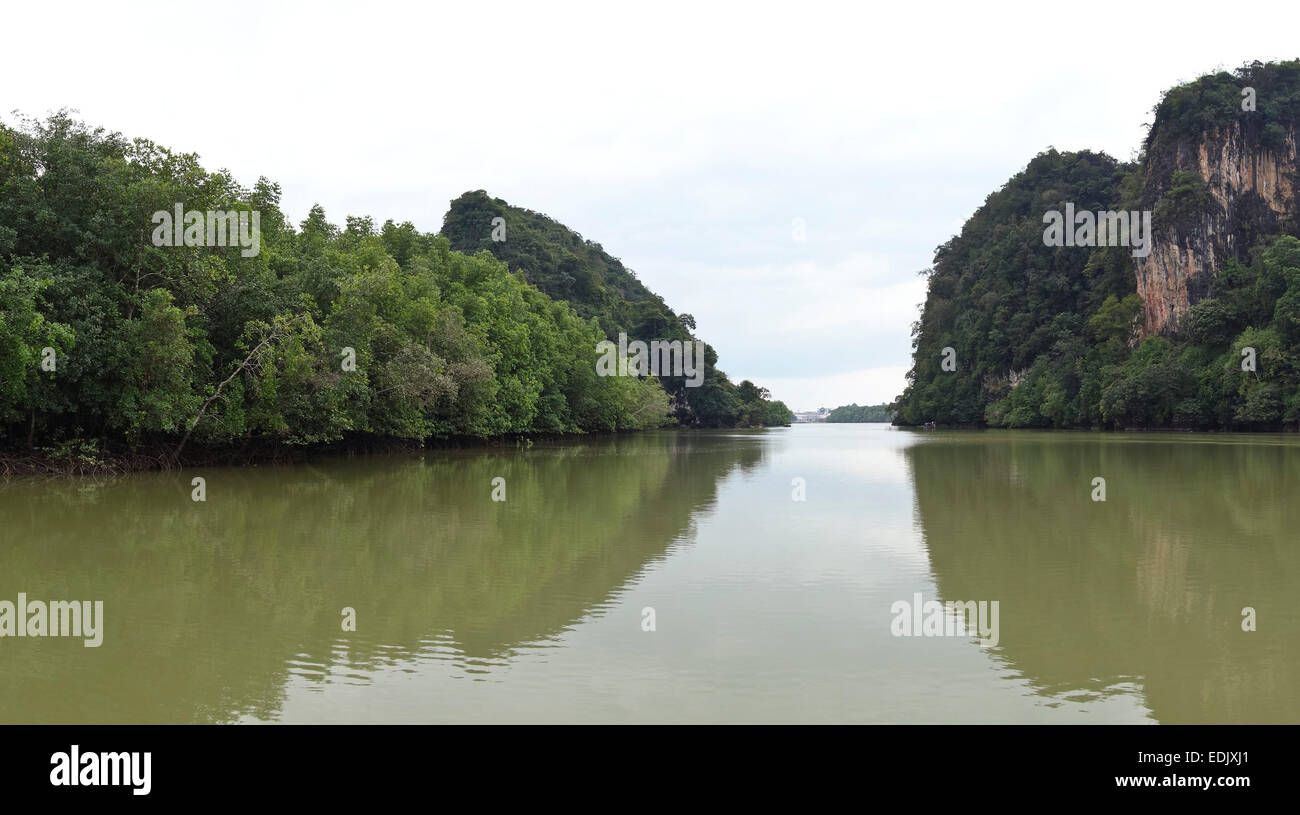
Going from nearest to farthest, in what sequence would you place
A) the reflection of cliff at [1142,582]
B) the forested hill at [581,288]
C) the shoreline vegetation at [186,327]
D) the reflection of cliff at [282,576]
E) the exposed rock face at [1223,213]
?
the reflection of cliff at [1142,582]
the reflection of cliff at [282,576]
the shoreline vegetation at [186,327]
the exposed rock face at [1223,213]
the forested hill at [581,288]

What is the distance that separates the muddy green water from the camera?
566cm

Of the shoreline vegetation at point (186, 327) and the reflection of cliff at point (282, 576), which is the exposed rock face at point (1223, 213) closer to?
the shoreline vegetation at point (186, 327)

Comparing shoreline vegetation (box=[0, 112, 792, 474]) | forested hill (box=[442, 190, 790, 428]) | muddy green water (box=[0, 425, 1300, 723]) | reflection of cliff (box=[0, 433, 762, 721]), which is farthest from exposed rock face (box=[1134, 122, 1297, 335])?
reflection of cliff (box=[0, 433, 762, 721])

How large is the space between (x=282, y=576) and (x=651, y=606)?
4.22 metres

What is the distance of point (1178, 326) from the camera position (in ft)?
242

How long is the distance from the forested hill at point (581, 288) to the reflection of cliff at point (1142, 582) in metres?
66.1

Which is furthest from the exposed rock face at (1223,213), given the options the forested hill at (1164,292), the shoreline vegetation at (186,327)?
the shoreline vegetation at (186,327)

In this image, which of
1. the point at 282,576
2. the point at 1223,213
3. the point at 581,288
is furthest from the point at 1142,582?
the point at 581,288

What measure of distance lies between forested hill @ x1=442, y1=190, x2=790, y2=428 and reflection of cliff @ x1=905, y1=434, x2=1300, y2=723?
66063mm

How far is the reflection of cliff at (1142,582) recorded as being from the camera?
601 cm

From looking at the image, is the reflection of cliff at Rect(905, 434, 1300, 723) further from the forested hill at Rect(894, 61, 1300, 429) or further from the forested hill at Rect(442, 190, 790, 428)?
the forested hill at Rect(442, 190, 790, 428)

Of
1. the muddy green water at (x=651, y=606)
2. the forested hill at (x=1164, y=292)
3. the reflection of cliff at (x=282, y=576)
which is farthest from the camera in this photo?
the forested hill at (x=1164, y=292)
